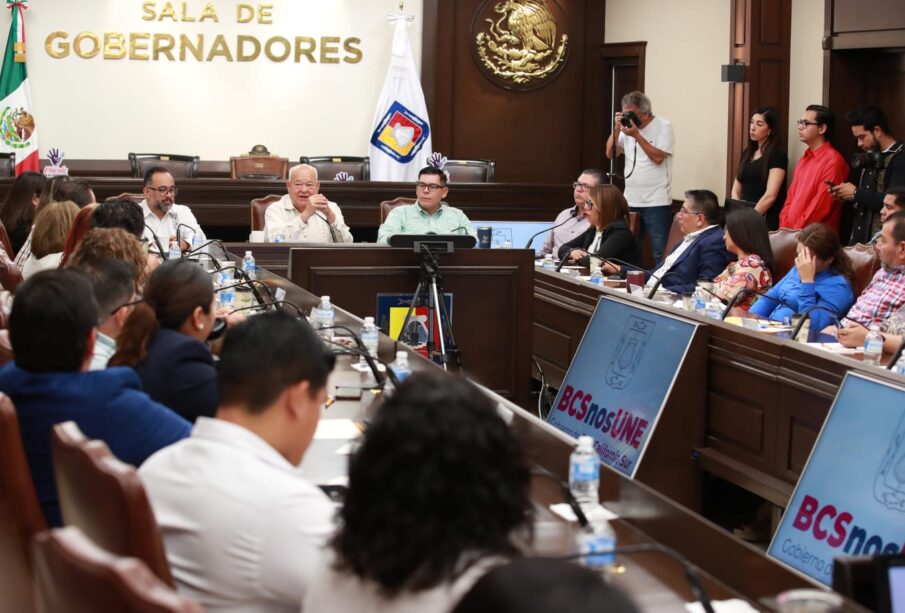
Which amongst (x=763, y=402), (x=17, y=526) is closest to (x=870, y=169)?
(x=763, y=402)

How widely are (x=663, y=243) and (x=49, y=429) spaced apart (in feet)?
23.9

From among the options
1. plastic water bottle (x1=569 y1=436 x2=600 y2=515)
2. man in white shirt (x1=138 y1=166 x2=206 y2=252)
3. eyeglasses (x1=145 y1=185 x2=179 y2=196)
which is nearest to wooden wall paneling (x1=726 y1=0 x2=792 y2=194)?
man in white shirt (x1=138 y1=166 x2=206 y2=252)

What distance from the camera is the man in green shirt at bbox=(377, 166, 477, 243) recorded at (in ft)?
21.0

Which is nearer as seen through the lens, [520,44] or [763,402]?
[763,402]

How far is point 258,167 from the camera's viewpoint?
30.8ft

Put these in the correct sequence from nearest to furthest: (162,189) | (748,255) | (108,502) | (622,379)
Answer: (108,502), (622,379), (748,255), (162,189)

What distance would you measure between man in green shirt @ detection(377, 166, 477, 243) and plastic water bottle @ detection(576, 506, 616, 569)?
422 centimetres

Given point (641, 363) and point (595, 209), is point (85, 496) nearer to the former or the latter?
point (641, 363)

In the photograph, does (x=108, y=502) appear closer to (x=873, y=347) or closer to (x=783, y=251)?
(x=873, y=347)

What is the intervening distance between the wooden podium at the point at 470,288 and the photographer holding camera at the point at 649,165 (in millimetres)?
3755

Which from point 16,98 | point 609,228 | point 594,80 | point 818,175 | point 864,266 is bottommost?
point 864,266

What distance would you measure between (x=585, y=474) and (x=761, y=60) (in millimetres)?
6834

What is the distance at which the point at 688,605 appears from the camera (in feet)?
6.30

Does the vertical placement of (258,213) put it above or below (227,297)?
above
